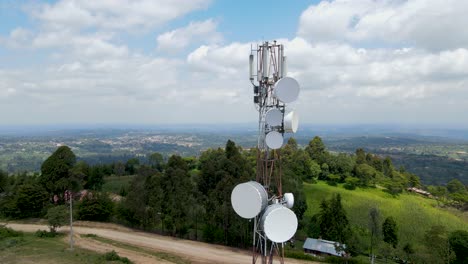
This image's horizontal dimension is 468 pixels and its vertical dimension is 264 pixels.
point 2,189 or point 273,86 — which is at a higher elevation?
point 273,86

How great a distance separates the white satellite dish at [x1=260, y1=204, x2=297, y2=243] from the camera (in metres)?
14.2

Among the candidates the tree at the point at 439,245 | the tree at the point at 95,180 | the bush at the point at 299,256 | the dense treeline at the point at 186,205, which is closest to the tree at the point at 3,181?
the dense treeline at the point at 186,205

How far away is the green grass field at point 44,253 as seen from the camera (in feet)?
73.9

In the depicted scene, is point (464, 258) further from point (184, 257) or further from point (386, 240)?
point (184, 257)

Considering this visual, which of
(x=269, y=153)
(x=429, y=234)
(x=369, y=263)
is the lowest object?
(x=369, y=263)

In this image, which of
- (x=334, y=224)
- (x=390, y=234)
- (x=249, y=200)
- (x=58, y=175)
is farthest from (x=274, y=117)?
(x=58, y=175)

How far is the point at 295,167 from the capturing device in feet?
173

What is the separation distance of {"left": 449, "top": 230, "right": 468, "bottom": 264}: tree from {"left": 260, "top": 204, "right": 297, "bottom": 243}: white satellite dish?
2044 cm

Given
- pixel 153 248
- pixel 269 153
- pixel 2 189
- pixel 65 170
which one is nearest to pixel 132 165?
pixel 2 189

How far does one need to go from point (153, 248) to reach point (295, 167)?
3094 cm

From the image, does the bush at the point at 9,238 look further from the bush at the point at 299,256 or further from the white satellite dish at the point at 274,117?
the white satellite dish at the point at 274,117

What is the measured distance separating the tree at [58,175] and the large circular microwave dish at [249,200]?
1193 inches

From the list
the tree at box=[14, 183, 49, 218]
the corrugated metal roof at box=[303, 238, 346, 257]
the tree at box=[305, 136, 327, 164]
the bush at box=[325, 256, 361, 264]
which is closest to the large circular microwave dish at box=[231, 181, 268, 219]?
the bush at box=[325, 256, 361, 264]

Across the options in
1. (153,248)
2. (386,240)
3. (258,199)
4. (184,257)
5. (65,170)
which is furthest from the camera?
(65,170)
